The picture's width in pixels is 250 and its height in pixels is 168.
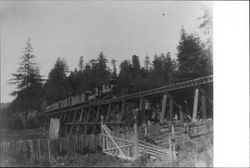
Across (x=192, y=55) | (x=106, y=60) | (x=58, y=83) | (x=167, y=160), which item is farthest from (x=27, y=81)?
(x=192, y=55)

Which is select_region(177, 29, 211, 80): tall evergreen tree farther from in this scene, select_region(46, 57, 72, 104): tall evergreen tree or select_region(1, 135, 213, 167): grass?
select_region(46, 57, 72, 104): tall evergreen tree

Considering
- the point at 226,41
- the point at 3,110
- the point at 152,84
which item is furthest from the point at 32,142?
the point at 226,41

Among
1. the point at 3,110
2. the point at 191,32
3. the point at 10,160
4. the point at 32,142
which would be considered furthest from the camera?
the point at 32,142

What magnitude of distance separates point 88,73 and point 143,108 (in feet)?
11.1

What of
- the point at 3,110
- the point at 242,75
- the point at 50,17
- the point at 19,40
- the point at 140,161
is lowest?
the point at 140,161

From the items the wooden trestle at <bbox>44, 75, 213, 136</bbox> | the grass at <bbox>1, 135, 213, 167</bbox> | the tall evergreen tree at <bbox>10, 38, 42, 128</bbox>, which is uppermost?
the tall evergreen tree at <bbox>10, 38, 42, 128</bbox>

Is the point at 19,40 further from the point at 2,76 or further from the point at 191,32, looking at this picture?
the point at 191,32

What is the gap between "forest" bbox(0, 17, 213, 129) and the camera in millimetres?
6719

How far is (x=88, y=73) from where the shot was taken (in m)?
9.91

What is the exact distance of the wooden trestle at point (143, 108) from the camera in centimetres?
849

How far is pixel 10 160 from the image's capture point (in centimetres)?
650

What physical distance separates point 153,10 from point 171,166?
381 centimetres

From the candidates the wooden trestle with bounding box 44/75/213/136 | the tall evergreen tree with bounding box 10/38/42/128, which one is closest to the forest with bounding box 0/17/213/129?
the tall evergreen tree with bounding box 10/38/42/128

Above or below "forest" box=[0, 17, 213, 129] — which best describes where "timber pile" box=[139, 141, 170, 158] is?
below
